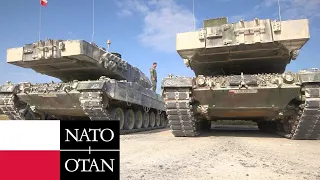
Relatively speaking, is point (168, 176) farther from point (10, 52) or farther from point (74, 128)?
point (10, 52)

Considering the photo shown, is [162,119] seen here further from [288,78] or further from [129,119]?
[288,78]

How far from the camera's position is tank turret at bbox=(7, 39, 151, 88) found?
1053cm

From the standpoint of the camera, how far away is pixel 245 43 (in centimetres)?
880

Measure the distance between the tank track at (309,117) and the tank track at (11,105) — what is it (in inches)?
392

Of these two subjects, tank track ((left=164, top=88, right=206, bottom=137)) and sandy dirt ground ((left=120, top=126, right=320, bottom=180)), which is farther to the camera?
tank track ((left=164, top=88, right=206, bottom=137))

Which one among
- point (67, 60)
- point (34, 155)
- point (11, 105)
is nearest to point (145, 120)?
point (67, 60)

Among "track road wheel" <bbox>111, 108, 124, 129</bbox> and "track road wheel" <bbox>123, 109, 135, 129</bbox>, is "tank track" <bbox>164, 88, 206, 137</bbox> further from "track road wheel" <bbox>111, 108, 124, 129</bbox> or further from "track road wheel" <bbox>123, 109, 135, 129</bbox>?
"track road wheel" <bbox>123, 109, 135, 129</bbox>

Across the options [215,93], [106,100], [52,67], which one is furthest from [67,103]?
[215,93]

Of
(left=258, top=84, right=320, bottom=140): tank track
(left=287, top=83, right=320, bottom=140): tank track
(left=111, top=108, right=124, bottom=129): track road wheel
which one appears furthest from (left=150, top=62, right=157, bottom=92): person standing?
(left=287, top=83, right=320, bottom=140): tank track

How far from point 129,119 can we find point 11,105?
4.69m

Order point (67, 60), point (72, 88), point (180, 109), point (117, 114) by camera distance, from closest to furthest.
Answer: point (180, 109), point (72, 88), point (67, 60), point (117, 114)

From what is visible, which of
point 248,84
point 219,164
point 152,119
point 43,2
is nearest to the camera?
point 219,164

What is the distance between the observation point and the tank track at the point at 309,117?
7.75 m

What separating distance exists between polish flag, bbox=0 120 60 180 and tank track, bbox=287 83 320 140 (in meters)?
7.08
